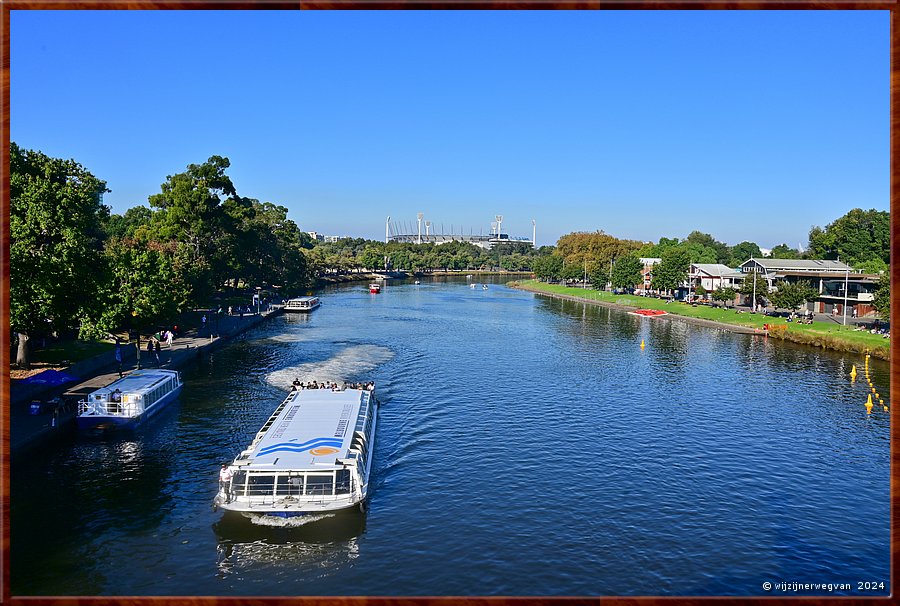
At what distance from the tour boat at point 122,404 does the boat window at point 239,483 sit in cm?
1578

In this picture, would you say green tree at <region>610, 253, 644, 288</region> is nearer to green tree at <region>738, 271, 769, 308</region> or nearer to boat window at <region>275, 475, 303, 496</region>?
green tree at <region>738, 271, 769, 308</region>

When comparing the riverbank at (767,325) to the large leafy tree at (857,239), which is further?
the large leafy tree at (857,239)

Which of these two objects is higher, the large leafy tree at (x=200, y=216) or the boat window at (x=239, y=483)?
the large leafy tree at (x=200, y=216)

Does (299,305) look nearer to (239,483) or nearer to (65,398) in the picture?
(65,398)

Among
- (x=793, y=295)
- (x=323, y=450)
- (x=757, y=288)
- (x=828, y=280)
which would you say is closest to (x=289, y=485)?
(x=323, y=450)

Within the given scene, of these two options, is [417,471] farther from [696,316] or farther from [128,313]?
[696,316]

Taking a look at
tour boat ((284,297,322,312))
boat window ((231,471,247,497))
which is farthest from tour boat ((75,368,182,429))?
tour boat ((284,297,322,312))

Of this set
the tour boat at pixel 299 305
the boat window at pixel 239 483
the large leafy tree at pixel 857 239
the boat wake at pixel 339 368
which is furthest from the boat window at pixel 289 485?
the large leafy tree at pixel 857 239

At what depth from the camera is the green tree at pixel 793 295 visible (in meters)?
103

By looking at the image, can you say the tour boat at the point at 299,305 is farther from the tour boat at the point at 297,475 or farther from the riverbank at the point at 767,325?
the tour boat at the point at 297,475

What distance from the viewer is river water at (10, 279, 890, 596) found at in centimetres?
2423

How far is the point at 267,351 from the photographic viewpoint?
2832 inches

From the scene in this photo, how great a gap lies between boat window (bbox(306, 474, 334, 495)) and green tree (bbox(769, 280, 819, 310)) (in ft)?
312

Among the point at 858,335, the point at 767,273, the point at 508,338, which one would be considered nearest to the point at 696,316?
the point at 767,273
